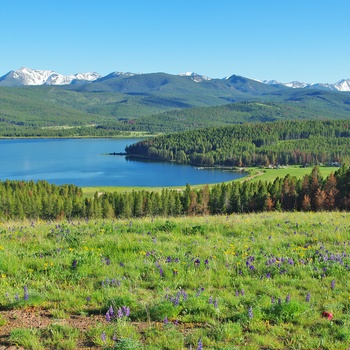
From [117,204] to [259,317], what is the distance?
74451mm

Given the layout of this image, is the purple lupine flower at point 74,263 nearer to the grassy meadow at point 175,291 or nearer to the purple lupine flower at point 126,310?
the grassy meadow at point 175,291

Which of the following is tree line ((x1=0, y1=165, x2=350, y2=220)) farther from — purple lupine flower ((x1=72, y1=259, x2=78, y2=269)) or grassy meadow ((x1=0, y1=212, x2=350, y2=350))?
purple lupine flower ((x1=72, y1=259, x2=78, y2=269))

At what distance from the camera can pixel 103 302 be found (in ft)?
28.2

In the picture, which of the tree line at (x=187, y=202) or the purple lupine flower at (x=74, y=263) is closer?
the purple lupine flower at (x=74, y=263)

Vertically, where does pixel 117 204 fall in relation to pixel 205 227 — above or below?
below

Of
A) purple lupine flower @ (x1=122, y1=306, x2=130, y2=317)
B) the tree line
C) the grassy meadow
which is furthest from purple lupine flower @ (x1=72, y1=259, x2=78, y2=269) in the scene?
the tree line

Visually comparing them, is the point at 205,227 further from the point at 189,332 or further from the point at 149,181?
the point at 149,181

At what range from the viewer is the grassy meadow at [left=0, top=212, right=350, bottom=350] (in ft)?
23.5

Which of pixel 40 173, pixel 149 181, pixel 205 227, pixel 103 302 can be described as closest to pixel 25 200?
pixel 205 227

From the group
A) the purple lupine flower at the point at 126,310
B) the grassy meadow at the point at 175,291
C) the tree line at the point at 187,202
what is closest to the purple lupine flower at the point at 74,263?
the grassy meadow at the point at 175,291

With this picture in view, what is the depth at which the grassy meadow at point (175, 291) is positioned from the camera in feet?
23.5

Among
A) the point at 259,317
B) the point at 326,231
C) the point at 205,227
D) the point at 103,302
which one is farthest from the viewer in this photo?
the point at 205,227

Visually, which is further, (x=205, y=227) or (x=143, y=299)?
(x=205, y=227)

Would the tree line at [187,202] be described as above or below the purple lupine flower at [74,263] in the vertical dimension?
below
